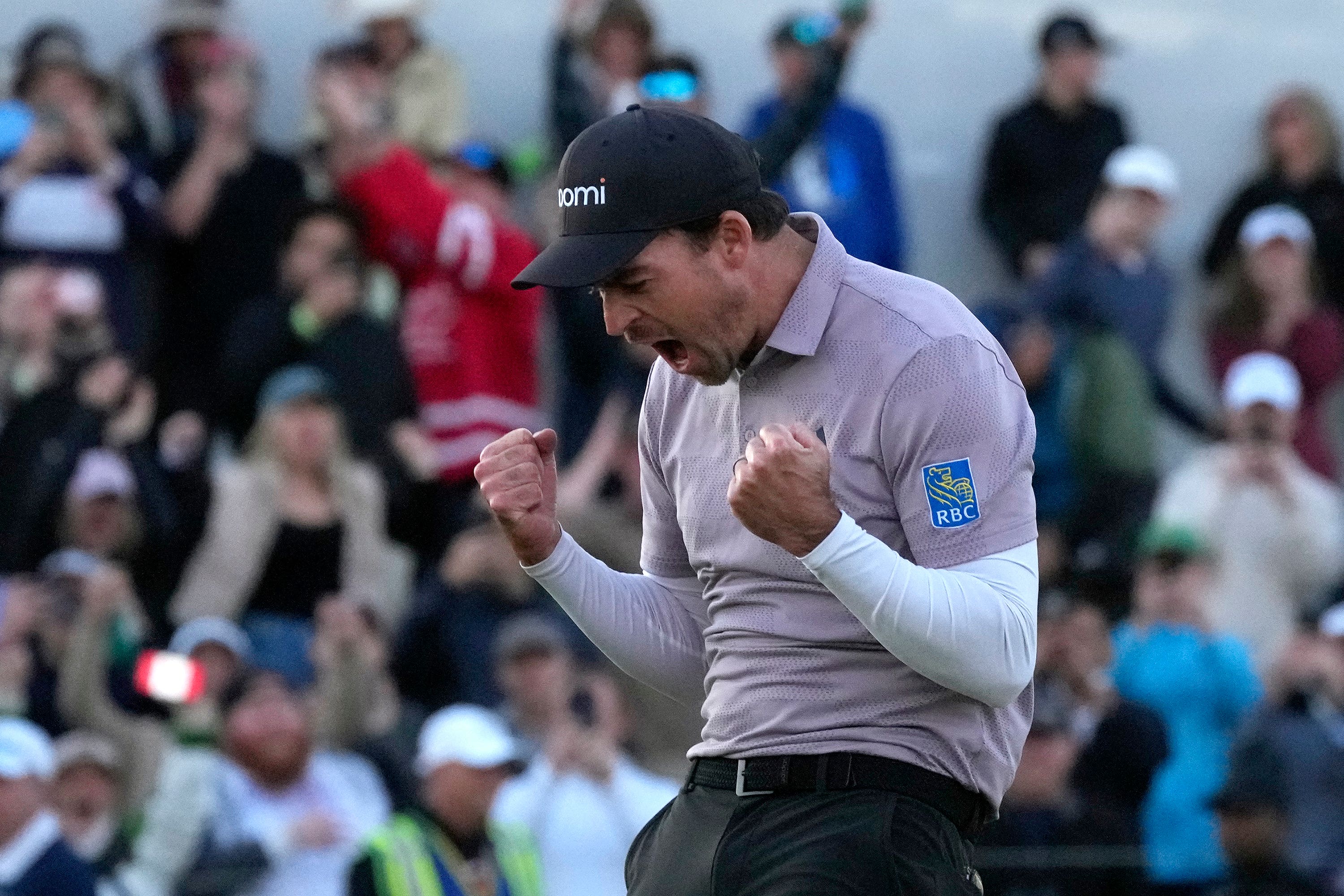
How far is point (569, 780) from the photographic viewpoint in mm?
6965

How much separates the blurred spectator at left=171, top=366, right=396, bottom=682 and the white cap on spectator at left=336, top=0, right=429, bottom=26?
5.24 feet

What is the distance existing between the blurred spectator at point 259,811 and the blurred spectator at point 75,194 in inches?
62.4

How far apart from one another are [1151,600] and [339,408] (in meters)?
2.88

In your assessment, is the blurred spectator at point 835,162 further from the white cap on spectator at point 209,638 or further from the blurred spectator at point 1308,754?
the white cap on spectator at point 209,638

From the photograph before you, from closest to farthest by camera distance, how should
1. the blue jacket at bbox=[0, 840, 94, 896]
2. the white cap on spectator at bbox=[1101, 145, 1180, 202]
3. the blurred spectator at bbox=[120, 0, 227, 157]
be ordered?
the blue jacket at bbox=[0, 840, 94, 896] < the blurred spectator at bbox=[120, 0, 227, 157] < the white cap on spectator at bbox=[1101, 145, 1180, 202]

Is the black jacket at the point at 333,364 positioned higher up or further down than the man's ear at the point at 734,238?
further down

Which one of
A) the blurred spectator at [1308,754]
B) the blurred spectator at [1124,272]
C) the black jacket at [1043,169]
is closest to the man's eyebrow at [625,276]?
the blurred spectator at [1308,754]

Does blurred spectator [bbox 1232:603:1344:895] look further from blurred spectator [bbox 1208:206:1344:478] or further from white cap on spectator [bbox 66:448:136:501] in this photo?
white cap on spectator [bbox 66:448:136:501]

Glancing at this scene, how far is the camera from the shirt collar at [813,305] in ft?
10.9

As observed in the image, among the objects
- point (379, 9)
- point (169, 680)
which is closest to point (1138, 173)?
point (379, 9)

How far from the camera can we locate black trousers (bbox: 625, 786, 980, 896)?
3.18m

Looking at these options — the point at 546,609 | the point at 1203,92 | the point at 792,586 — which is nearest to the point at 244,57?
the point at 546,609

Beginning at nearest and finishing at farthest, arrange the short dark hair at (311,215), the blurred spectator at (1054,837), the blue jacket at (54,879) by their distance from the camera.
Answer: the blue jacket at (54,879) → the blurred spectator at (1054,837) → the short dark hair at (311,215)

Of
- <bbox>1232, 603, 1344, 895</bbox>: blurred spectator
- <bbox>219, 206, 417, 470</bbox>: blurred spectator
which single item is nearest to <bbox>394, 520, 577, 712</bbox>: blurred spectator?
<bbox>219, 206, 417, 470</bbox>: blurred spectator
